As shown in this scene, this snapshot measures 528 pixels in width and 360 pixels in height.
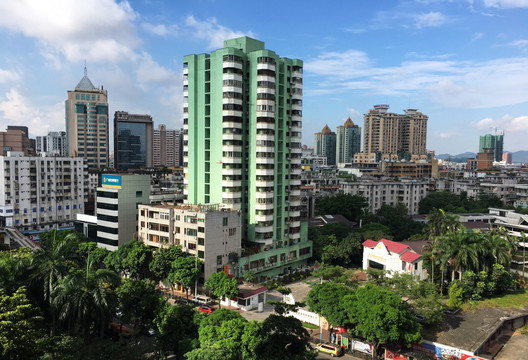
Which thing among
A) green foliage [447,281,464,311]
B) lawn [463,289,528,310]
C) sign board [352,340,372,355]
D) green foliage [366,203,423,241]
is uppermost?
green foliage [366,203,423,241]

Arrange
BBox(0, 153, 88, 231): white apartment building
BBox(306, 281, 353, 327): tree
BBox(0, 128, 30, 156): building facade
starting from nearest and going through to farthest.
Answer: BBox(306, 281, 353, 327): tree → BBox(0, 153, 88, 231): white apartment building → BBox(0, 128, 30, 156): building facade

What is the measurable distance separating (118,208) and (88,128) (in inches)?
4785

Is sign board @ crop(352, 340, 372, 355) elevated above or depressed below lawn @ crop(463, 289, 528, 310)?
below

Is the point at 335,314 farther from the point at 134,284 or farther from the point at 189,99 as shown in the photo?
the point at 189,99

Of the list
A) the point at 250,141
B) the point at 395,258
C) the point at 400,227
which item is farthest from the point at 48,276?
the point at 400,227

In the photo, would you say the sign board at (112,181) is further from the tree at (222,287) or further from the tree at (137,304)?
the tree at (137,304)

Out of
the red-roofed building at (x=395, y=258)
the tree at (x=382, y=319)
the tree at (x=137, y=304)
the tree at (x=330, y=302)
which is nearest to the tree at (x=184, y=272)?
the tree at (x=137, y=304)

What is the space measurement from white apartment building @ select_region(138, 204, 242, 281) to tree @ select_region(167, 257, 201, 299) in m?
2.29

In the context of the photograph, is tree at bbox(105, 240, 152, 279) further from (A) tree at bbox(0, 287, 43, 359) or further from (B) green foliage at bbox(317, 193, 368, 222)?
(B) green foliage at bbox(317, 193, 368, 222)

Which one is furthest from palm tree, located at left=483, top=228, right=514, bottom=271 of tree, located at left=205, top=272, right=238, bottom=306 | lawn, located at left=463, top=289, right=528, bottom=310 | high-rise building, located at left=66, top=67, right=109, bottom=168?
high-rise building, located at left=66, top=67, right=109, bottom=168

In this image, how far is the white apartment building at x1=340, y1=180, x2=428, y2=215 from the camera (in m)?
135

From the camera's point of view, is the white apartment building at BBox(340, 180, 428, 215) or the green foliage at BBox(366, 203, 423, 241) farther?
the white apartment building at BBox(340, 180, 428, 215)

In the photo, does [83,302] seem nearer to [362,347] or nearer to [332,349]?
[332,349]

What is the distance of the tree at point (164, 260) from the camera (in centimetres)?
6269
